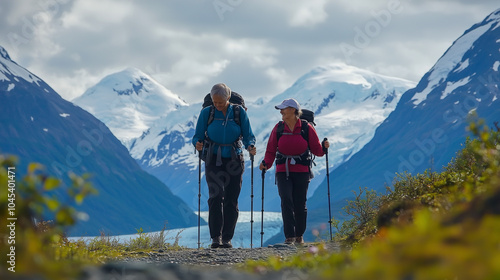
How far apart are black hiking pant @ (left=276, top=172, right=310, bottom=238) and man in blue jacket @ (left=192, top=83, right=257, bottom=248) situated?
96 cm

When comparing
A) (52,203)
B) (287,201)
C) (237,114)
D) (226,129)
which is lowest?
(52,203)

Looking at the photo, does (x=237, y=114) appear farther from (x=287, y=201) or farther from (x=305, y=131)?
(x=287, y=201)

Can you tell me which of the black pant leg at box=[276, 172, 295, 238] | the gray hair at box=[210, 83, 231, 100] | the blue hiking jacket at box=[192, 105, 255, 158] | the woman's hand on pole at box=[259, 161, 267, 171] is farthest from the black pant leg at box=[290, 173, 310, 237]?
the gray hair at box=[210, 83, 231, 100]

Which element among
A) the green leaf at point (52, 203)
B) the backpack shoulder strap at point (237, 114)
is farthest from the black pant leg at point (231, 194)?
the green leaf at point (52, 203)

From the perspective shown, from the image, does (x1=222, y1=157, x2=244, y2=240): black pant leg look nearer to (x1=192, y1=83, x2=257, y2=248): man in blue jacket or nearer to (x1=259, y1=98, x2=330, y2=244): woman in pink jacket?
(x1=192, y1=83, x2=257, y2=248): man in blue jacket

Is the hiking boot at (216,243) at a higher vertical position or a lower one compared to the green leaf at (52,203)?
higher

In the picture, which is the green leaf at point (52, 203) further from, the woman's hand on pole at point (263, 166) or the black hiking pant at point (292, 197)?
the woman's hand on pole at point (263, 166)

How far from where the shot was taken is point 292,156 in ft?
43.4

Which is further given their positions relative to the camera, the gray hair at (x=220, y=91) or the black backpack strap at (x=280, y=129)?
the black backpack strap at (x=280, y=129)

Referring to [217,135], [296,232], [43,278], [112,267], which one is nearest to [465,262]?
[43,278]

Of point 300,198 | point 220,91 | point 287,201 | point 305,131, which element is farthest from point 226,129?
point 300,198

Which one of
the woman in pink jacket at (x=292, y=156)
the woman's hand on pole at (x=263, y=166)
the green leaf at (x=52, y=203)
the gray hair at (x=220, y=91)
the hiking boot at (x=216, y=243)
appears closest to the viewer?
the green leaf at (x=52, y=203)

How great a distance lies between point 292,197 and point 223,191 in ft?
4.85

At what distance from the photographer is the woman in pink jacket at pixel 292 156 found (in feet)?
43.2
